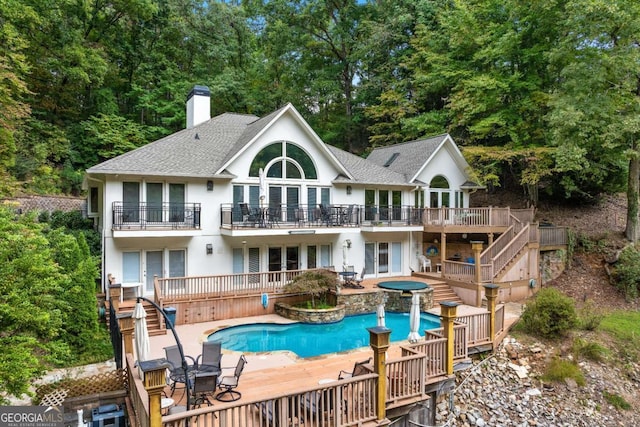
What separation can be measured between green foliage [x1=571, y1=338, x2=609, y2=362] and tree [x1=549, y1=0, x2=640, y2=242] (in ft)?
29.3

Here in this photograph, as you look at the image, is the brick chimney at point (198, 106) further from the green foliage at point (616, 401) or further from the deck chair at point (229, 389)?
the green foliage at point (616, 401)

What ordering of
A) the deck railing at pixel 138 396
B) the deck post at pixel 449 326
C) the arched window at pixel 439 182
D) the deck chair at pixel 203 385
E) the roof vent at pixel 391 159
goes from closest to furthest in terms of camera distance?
the deck railing at pixel 138 396 < the deck chair at pixel 203 385 < the deck post at pixel 449 326 < the arched window at pixel 439 182 < the roof vent at pixel 391 159

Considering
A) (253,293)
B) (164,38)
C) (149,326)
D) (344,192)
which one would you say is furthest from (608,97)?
(164,38)

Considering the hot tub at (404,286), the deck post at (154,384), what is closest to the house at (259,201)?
the hot tub at (404,286)

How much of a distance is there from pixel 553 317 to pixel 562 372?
6.62 feet

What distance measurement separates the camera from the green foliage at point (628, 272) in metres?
16.3

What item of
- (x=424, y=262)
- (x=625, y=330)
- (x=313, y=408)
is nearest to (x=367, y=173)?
(x=424, y=262)

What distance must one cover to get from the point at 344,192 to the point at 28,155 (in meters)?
19.7

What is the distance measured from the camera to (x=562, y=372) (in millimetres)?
10977

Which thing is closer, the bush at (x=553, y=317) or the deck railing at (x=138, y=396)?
the deck railing at (x=138, y=396)

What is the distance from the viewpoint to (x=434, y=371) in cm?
870

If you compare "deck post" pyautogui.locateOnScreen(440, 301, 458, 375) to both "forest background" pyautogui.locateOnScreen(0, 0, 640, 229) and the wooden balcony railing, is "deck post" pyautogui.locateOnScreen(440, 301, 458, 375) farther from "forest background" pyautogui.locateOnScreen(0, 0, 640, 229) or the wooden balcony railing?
"forest background" pyautogui.locateOnScreen(0, 0, 640, 229)

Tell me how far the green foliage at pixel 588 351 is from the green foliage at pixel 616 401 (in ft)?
3.96

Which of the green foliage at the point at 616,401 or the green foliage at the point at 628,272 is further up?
the green foliage at the point at 628,272
